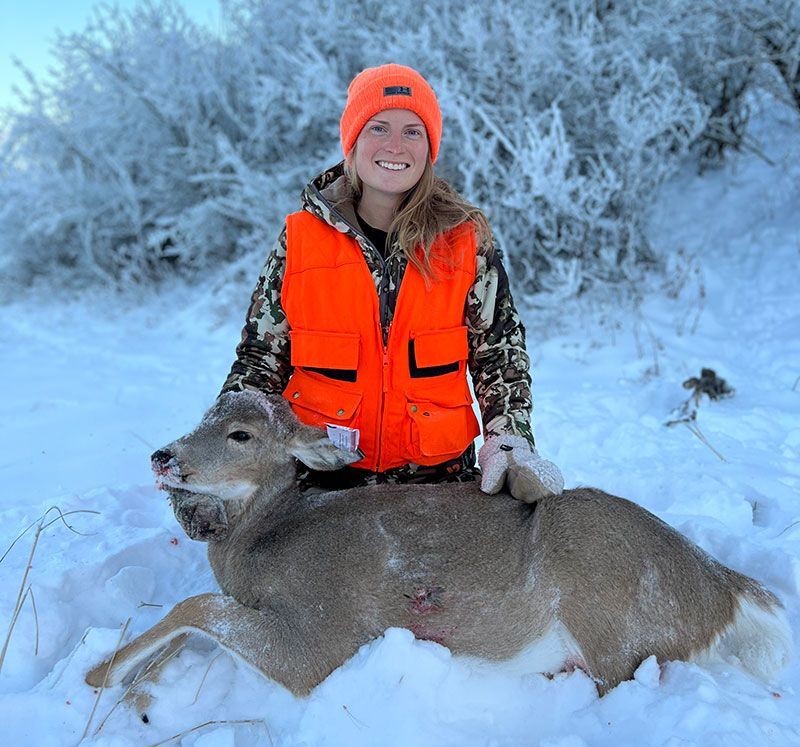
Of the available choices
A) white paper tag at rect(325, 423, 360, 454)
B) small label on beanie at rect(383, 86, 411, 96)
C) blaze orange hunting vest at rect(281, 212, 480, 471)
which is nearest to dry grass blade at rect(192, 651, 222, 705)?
white paper tag at rect(325, 423, 360, 454)

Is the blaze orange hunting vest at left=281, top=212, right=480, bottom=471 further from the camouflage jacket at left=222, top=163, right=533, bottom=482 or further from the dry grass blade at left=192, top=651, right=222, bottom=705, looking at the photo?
the dry grass blade at left=192, top=651, right=222, bottom=705

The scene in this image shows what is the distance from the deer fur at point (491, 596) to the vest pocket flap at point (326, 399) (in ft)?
2.18

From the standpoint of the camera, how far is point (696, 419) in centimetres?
454

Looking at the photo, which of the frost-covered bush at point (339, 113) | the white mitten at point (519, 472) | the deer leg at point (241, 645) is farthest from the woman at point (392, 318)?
the frost-covered bush at point (339, 113)

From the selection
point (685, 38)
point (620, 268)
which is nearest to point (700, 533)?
point (620, 268)

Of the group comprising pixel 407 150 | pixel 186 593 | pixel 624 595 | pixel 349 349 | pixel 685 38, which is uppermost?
pixel 685 38

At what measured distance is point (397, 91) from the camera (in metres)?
3.31

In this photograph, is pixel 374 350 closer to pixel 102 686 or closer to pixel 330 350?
pixel 330 350

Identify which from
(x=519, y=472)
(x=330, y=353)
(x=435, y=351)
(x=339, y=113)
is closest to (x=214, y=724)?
(x=519, y=472)

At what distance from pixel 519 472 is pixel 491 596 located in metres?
0.49

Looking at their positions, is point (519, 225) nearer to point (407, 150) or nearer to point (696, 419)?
point (696, 419)

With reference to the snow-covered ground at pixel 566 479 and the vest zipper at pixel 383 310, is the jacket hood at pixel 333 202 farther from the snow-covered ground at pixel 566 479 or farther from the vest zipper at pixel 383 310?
the snow-covered ground at pixel 566 479

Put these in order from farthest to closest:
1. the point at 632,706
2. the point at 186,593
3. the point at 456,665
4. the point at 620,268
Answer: the point at 620,268 → the point at 186,593 → the point at 456,665 → the point at 632,706

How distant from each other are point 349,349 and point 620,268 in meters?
4.49
